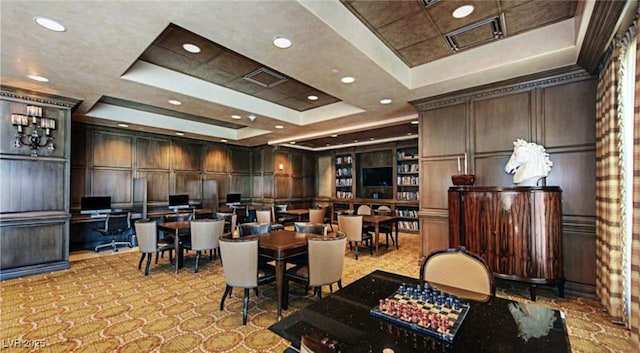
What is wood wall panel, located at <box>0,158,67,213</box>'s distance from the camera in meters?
4.39

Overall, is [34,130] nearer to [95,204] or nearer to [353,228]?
[95,204]

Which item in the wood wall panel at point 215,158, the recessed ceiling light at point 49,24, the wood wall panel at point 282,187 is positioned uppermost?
the recessed ceiling light at point 49,24

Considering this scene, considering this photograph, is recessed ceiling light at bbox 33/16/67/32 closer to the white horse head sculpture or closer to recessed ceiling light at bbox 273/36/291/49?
recessed ceiling light at bbox 273/36/291/49

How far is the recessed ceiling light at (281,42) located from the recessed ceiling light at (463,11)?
5.84ft

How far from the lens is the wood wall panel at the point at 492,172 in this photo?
4.18m

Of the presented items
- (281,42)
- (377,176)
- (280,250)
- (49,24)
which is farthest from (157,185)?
(377,176)

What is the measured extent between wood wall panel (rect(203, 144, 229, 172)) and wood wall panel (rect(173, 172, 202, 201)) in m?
0.44

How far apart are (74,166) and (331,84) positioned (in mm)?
6430

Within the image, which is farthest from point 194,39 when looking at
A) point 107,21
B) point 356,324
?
point 356,324

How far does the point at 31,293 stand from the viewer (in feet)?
12.3

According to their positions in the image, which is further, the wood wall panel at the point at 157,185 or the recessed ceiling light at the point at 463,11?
the wood wall panel at the point at 157,185

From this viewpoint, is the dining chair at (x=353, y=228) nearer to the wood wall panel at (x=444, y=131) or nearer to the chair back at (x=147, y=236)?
the wood wall panel at (x=444, y=131)

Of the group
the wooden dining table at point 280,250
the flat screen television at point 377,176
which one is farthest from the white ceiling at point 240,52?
the flat screen television at point 377,176

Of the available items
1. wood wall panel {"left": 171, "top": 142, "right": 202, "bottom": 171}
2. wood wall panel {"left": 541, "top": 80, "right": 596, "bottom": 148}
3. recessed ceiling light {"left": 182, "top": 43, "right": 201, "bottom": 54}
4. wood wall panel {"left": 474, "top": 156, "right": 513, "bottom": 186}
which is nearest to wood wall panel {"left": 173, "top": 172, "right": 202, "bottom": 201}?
wood wall panel {"left": 171, "top": 142, "right": 202, "bottom": 171}
